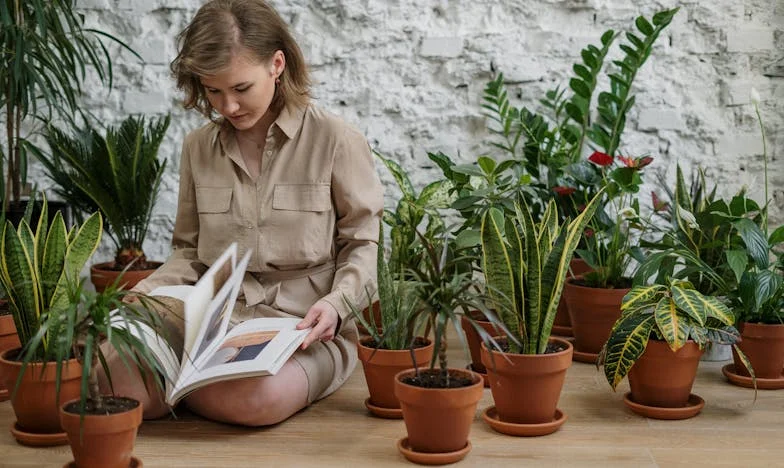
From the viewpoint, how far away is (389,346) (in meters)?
2.44

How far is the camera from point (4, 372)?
221 centimetres

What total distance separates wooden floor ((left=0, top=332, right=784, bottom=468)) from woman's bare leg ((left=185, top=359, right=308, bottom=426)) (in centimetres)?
4

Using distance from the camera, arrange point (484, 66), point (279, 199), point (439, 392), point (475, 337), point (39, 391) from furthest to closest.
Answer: point (484, 66), point (475, 337), point (279, 199), point (39, 391), point (439, 392)

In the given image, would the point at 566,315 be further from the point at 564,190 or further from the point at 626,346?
the point at 626,346

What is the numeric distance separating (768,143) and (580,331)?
1.33 m

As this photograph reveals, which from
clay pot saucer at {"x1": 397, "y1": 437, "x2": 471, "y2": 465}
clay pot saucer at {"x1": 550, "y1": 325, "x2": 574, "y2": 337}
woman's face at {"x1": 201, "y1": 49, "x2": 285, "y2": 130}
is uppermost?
woman's face at {"x1": 201, "y1": 49, "x2": 285, "y2": 130}

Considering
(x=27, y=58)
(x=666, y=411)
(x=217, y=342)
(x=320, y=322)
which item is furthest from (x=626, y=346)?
(x=27, y=58)

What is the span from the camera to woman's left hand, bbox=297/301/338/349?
93.5 inches

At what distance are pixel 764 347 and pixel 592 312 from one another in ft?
1.75

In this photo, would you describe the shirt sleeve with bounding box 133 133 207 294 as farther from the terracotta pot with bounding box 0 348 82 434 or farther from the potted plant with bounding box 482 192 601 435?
the potted plant with bounding box 482 192 601 435

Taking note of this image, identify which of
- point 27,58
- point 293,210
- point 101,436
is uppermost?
point 27,58

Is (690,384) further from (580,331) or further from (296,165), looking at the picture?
(296,165)

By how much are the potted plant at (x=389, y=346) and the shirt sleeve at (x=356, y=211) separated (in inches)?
4.9

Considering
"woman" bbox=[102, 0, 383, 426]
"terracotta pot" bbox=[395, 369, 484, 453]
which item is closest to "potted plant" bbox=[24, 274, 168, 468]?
"woman" bbox=[102, 0, 383, 426]
